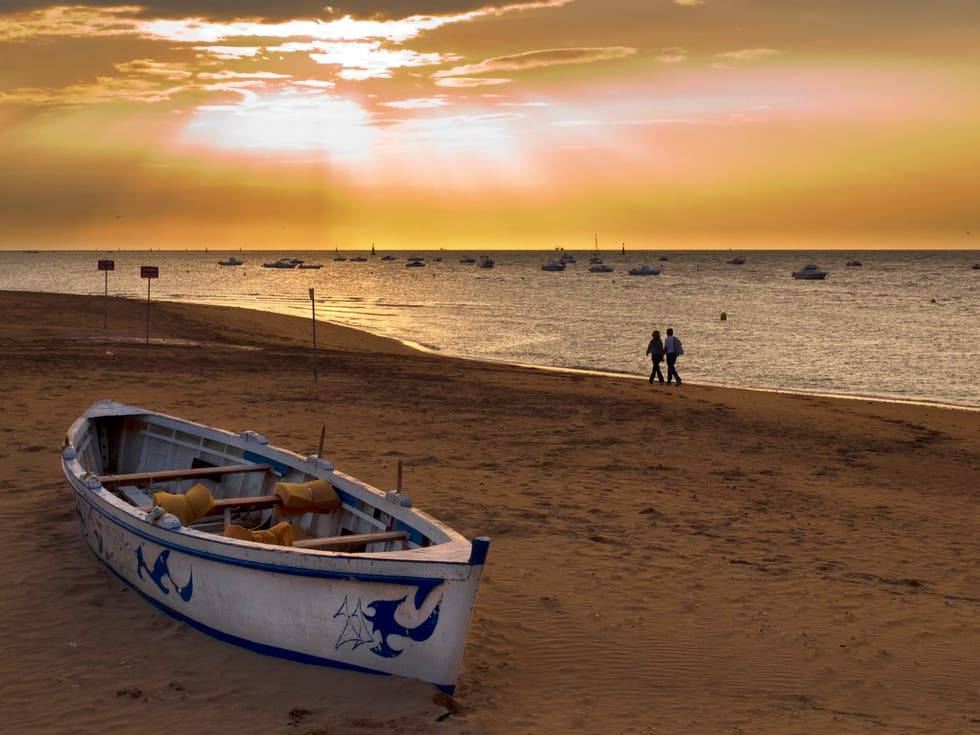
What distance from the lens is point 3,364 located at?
2439cm

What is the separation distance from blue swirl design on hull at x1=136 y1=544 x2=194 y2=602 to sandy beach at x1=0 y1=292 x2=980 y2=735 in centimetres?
38

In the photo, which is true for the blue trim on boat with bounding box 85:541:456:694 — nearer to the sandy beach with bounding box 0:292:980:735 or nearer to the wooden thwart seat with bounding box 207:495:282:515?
the sandy beach with bounding box 0:292:980:735

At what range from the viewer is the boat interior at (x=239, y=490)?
29.2 feet

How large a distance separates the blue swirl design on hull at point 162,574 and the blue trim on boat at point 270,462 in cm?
254

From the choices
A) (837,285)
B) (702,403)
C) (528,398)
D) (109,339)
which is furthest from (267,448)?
(837,285)

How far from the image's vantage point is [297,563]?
24.5 ft

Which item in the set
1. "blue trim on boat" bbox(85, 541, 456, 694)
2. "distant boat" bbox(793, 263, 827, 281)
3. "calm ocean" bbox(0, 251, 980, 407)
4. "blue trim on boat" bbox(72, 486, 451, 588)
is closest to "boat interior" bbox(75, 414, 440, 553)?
A: "blue trim on boat" bbox(72, 486, 451, 588)

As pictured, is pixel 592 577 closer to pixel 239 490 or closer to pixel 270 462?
pixel 270 462

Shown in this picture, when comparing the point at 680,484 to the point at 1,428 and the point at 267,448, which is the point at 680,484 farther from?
the point at 1,428

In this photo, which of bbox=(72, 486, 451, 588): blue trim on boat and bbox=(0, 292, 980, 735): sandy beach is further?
bbox=(0, 292, 980, 735): sandy beach

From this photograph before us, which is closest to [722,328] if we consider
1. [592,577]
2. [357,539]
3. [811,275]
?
[592,577]

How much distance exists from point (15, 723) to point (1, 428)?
444 inches

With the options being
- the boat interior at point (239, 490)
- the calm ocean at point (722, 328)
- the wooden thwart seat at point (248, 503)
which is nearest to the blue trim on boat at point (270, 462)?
the boat interior at point (239, 490)

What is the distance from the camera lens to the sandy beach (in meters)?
7.46
